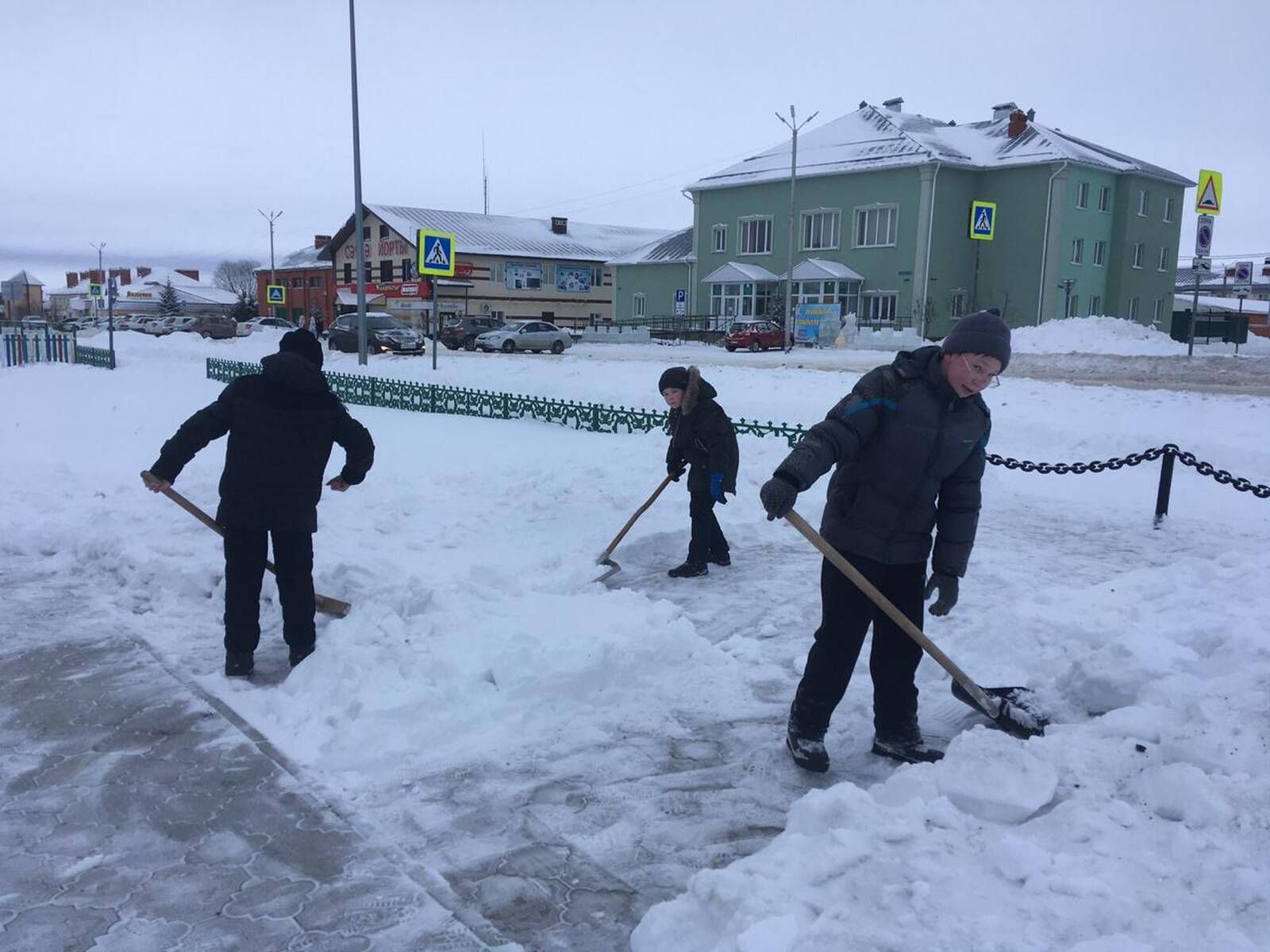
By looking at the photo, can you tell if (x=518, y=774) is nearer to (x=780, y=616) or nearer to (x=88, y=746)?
(x=88, y=746)

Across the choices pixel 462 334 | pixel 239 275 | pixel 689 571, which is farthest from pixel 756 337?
pixel 239 275

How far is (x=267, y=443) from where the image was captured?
15.2ft

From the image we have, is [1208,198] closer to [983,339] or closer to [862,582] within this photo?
[983,339]

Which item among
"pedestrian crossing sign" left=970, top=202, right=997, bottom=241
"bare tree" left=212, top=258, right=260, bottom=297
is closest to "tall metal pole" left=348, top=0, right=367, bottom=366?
"pedestrian crossing sign" left=970, top=202, right=997, bottom=241

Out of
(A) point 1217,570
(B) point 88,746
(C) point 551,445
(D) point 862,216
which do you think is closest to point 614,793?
(B) point 88,746

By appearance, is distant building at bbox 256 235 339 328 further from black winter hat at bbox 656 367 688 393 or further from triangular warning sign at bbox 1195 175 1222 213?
black winter hat at bbox 656 367 688 393

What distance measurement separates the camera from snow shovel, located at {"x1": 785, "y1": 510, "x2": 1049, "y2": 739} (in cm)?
361

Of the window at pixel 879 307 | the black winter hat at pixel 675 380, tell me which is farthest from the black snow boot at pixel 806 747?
the window at pixel 879 307

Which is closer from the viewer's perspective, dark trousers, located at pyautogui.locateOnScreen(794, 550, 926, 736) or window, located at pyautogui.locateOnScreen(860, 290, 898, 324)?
dark trousers, located at pyautogui.locateOnScreen(794, 550, 926, 736)

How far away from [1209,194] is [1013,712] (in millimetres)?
15186

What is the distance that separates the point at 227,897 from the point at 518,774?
1.15 meters

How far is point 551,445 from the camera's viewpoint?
10484 millimetres

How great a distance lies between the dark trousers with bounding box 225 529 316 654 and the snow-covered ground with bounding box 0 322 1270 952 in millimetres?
192

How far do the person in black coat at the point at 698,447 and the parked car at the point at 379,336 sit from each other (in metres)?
25.1
